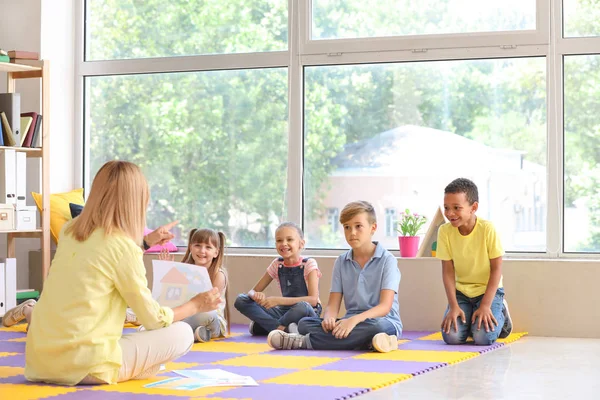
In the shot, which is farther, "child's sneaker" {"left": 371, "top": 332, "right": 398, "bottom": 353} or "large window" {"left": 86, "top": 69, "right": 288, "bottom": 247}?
"large window" {"left": 86, "top": 69, "right": 288, "bottom": 247}

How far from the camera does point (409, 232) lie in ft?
17.0

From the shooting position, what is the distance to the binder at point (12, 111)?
213 inches

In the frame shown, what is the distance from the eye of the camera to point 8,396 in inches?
110

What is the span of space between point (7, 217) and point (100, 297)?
2.71 metres

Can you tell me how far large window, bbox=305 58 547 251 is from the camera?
5.11 metres

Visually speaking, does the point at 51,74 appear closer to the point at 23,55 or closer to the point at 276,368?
the point at 23,55

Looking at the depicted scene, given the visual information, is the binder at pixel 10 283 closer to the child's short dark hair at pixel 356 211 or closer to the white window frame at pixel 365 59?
the white window frame at pixel 365 59

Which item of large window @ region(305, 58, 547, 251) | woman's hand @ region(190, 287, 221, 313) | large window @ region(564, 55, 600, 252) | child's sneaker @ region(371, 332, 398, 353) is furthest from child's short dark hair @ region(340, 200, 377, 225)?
large window @ region(564, 55, 600, 252)

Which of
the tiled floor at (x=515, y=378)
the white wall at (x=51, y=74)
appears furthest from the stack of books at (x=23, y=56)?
the tiled floor at (x=515, y=378)

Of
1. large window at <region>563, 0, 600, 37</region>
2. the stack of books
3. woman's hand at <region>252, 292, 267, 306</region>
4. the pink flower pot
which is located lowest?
woman's hand at <region>252, 292, 267, 306</region>

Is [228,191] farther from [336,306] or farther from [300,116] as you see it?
[336,306]

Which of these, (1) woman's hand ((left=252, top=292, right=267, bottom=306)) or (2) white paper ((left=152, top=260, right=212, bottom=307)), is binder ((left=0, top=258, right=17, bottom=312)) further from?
(2) white paper ((left=152, top=260, right=212, bottom=307))

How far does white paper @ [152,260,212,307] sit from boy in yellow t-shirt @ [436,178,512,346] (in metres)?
1.28

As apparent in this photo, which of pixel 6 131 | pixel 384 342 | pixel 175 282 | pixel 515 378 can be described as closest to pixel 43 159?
pixel 6 131
